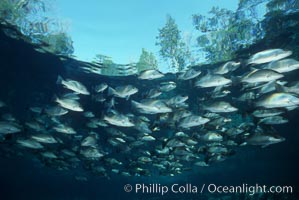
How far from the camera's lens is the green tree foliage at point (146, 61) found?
14.6 metres

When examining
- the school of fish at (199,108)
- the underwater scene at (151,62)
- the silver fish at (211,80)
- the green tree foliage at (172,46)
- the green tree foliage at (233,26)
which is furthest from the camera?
the green tree foliage at (172,46)

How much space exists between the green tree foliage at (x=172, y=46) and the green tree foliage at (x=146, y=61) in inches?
23.2

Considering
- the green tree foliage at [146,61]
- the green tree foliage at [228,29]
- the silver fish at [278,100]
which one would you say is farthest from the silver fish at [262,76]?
the green tree foliage at [146,61]

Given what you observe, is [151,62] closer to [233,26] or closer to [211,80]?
[233,26]

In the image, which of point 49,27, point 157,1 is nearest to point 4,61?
point 49,27

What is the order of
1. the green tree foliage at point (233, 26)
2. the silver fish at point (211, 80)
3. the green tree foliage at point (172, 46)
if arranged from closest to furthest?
the silver fish at point (211, 80) → the green tree foliage at point (233, 26) → the green tree foliage at point (172, 46)

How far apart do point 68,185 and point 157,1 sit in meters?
65.3

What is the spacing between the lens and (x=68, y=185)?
6750 cm

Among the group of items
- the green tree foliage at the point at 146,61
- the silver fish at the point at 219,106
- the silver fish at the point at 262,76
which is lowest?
the silver fish at the point at 219,106

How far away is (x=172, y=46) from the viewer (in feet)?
46.9

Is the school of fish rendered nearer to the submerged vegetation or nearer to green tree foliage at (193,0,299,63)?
green tree foliage at (193,0,299,63)

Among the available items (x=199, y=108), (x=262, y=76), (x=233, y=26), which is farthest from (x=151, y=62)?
(x=262, y=76)

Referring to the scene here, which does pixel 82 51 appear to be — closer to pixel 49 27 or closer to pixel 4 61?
pixel 49 27

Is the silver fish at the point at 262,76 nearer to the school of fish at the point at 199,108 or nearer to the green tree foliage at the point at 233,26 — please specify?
the school of fish at the point at 199,108
